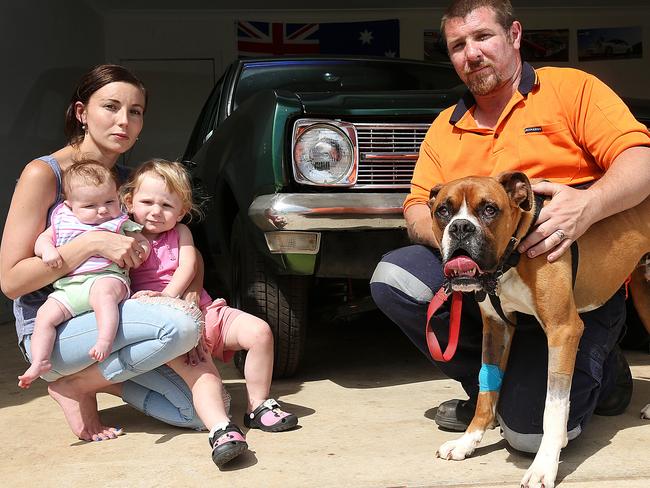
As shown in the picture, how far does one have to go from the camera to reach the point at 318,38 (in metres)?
10.3

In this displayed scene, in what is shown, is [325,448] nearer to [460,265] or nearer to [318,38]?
[460,265]

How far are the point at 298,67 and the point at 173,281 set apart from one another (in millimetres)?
2137

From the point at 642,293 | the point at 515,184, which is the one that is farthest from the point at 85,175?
the point at 642,293

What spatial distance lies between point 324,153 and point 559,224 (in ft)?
3.51

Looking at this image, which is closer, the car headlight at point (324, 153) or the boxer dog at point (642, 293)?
the boxer dog at point (642, 293)

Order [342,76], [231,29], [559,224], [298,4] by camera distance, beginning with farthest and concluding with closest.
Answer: [231,29] → [298,4] → [342,76] → [559,224]

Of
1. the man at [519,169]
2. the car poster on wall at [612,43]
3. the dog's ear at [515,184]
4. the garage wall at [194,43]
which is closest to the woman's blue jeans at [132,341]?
the man at [519,169]

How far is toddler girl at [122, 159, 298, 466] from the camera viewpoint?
115 inches

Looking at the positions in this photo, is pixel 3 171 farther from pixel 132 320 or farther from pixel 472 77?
pixel 472 77

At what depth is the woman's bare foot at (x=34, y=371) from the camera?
2.61m

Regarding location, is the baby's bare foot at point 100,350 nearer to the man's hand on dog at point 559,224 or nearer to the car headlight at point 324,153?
the car headlight at point 324,153

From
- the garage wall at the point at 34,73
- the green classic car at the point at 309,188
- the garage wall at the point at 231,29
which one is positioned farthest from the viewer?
the garage wall at the point at 231,29

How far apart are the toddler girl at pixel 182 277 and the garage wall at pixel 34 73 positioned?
336 centimetres

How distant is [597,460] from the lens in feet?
8.11
